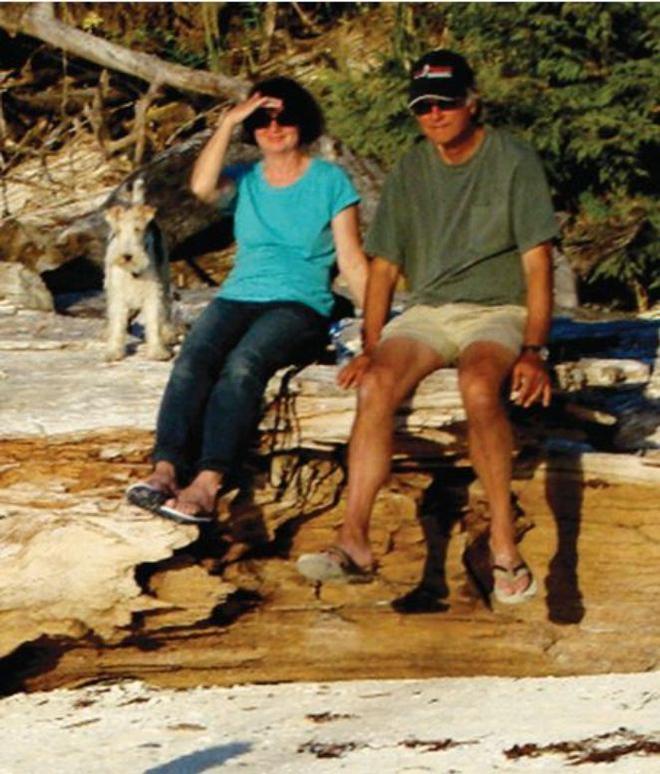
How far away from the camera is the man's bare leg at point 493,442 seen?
7504mm

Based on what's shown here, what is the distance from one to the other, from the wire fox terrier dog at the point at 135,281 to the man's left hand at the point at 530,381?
190 cm

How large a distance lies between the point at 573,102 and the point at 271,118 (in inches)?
177

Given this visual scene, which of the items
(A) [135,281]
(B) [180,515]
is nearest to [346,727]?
(B) [180,515]

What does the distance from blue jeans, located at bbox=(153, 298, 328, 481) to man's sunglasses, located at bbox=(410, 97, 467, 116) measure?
91 centimetres

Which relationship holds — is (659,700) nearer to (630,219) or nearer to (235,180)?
(235,180)

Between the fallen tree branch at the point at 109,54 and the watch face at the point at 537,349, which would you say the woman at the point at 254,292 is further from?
the fallen tree branch at the point at 109,54

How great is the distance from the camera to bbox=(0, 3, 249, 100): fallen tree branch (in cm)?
1480

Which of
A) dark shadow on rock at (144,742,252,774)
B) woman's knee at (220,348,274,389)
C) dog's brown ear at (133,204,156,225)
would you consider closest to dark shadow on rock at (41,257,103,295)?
dog's brown ear at (133,204,156,225)

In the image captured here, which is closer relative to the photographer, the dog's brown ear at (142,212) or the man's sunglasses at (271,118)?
the man's sunglasses at (271,118)

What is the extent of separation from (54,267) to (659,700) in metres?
6.04

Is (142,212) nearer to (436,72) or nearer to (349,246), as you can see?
(349,246)

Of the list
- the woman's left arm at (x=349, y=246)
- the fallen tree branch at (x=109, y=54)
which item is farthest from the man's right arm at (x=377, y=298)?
the fallen tree branch at (x=109, y=54)

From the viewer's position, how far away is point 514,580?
24.5 ft

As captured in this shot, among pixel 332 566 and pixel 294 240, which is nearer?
pixel 332 566
